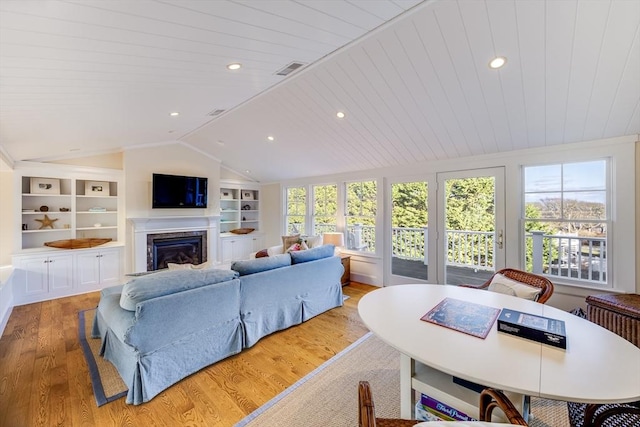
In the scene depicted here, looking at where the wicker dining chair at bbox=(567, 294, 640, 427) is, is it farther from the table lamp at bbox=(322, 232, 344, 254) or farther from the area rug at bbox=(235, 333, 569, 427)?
the table lamp at bbox=(322, 232, 344, 254)

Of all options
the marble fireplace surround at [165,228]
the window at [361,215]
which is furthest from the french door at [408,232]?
the marble fireplace surround at [165,228]

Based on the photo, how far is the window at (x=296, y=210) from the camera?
20.9 ft

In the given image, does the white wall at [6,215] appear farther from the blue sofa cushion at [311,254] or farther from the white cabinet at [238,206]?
the blue sofa cushion at [311,254]

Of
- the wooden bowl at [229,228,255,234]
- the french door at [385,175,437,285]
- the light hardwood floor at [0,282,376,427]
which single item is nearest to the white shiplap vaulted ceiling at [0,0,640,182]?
the french door at [385,175,437,285]

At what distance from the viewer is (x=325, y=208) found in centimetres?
592

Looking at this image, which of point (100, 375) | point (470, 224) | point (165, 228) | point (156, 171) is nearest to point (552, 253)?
point (470, 224)

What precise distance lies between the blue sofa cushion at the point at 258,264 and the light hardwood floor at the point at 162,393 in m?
0.77

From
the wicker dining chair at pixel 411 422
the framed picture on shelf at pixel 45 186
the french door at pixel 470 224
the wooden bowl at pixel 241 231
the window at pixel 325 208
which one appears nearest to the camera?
the wicker dining chair at pixel 411 422

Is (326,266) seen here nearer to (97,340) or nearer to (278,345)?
(278,345)

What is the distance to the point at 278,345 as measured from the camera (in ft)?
9.25

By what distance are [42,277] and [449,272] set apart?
20.9ft

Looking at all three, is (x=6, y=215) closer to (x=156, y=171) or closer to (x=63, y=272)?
(x=63, y=272)

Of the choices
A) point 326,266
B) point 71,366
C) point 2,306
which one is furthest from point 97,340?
point 326,266

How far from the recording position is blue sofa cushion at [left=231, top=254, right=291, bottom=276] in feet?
9.25
